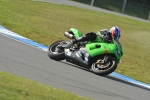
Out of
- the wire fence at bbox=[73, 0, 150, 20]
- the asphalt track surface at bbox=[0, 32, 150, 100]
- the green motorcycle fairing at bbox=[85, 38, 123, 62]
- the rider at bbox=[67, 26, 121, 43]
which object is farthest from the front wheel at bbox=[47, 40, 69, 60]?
the wire fence at bbox=[73, 0, 150, 20]

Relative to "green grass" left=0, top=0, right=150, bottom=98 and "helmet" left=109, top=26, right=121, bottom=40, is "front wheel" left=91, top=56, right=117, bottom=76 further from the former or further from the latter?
"green grass" left=0, top=0, right=150, bottom=98

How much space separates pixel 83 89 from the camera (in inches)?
369

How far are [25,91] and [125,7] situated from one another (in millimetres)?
38072

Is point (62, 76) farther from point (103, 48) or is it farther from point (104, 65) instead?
point (103, 48)

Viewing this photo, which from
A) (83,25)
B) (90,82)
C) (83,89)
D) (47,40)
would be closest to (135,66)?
(47,40)

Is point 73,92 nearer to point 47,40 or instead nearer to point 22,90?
point 22,90

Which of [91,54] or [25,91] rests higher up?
[25,91]

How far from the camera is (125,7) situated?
1767 inches

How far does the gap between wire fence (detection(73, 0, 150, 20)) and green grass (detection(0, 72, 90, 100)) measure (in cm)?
3314

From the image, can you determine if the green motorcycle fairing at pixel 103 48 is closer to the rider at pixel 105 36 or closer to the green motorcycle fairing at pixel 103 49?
the green motorcycle fairing at pixel 103 49

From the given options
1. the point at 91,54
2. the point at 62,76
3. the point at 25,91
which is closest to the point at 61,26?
the point at 91,54

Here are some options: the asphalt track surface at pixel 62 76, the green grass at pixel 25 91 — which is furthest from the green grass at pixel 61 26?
the green grass at pixel 25 91

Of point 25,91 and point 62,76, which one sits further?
point 62,76

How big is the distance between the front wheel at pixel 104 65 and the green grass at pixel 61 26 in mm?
2060
